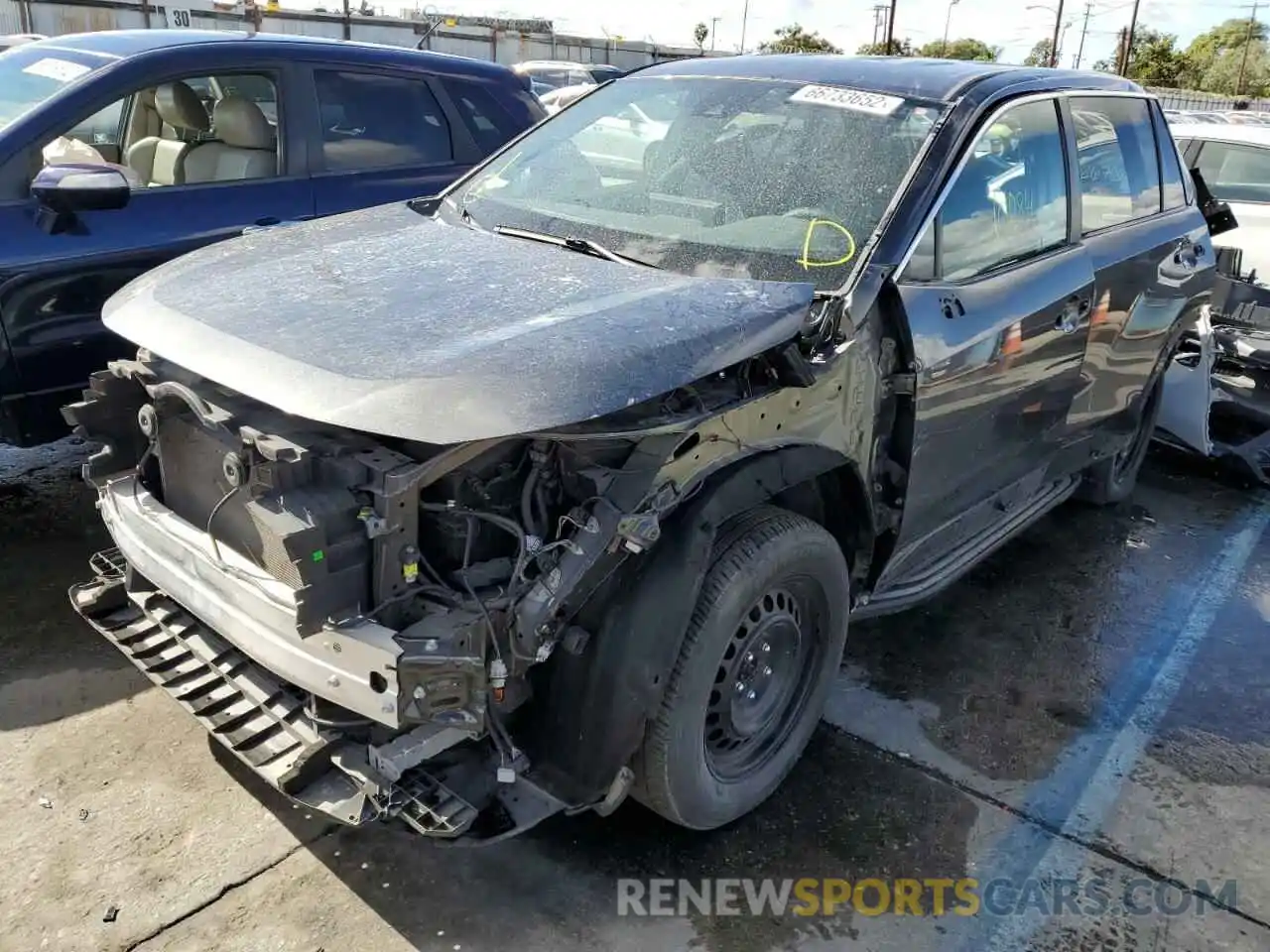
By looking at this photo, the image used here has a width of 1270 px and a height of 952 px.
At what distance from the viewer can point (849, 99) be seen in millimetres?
3424

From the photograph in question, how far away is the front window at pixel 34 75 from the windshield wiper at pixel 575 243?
227 centimetres

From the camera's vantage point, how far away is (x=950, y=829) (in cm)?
302

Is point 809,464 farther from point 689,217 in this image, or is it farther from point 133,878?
point 133,878

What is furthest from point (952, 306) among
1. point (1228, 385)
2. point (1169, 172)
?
point (1228, 385)

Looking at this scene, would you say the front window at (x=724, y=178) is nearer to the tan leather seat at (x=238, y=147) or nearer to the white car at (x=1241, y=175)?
the tan leather seat at (x=238, y=147)

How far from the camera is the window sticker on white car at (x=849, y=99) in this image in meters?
3.37

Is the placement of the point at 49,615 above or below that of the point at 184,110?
below

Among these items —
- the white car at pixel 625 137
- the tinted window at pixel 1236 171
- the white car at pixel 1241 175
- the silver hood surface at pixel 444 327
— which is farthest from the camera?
the tinted window at pixel 1236 171

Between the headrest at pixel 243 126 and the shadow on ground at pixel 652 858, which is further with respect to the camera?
the headrest at pixel 243 126

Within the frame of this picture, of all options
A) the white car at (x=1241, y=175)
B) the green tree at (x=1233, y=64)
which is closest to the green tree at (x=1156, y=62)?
the green tree at (x=1233, y=64)

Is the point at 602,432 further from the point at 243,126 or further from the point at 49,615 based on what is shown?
the point at 243,126

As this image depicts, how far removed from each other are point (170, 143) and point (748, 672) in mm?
3844

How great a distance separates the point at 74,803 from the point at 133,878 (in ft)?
1.28

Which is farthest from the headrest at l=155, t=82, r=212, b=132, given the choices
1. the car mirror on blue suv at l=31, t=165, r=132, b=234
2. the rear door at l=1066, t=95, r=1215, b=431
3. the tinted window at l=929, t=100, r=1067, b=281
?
the rear door at l=1066, t=95, r=1215, b=431
